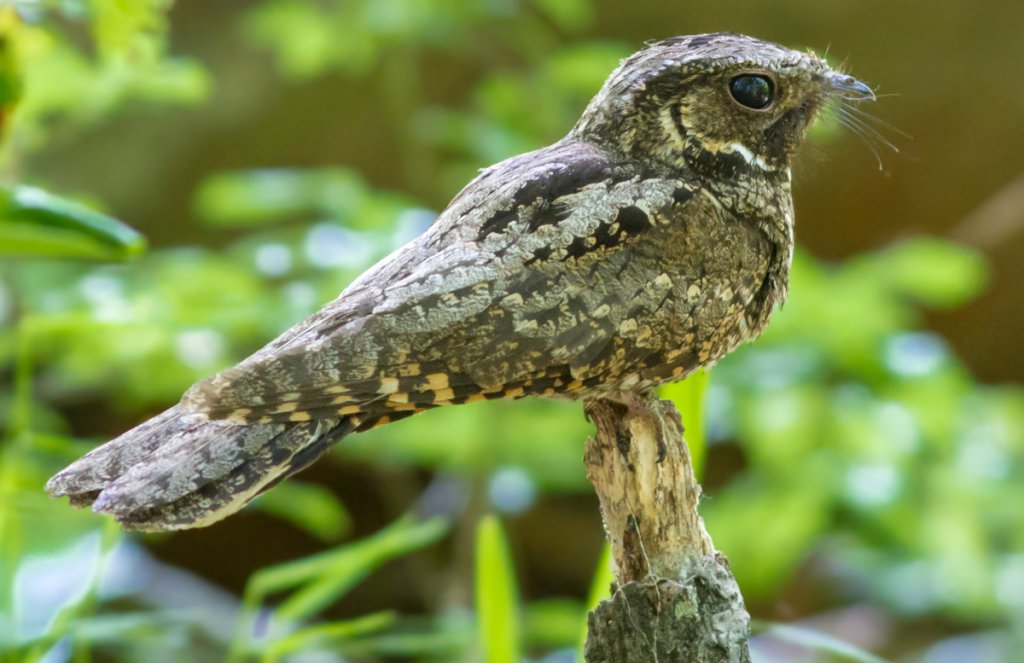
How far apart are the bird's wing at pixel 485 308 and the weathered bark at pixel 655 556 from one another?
175 millimetres

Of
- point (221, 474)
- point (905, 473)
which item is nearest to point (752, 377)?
point (905, 473)

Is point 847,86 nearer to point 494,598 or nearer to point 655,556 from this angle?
point 655,556

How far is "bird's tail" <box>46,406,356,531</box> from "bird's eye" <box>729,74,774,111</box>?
0.79 meters

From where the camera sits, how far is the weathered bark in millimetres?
1566

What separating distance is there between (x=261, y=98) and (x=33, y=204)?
4202 millimetres

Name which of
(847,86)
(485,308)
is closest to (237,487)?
(485,308)

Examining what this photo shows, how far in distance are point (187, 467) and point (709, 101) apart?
94cm

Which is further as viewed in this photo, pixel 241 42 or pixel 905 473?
pixel 241 42

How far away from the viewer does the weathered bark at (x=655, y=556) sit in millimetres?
1566

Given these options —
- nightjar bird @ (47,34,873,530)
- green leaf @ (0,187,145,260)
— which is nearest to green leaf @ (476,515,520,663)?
nightjar bird @ (47,34,873,530)

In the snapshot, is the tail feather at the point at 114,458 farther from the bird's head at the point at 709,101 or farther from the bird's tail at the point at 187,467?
the bird's head at the point at 709,101

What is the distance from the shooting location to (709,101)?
67.6 inches

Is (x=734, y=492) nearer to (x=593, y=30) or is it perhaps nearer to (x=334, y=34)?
(x=334, y=34)

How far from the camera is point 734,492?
414 centimetres
